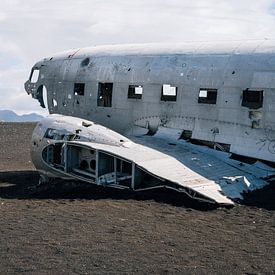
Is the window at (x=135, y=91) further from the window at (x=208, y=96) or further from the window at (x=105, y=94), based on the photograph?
the window at (x=208, y=96)

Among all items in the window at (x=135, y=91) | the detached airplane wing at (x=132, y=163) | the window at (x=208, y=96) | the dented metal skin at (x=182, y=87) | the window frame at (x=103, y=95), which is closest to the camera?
the detached airplane wing at (x=132, y=163)

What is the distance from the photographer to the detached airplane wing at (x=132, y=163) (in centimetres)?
1256

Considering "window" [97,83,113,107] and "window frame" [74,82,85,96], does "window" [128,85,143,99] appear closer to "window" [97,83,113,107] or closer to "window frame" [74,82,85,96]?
"window" [97,83,113,107]

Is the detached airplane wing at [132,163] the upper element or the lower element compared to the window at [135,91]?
lower

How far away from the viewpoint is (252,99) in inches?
555

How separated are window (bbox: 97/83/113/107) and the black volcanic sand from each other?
394cm

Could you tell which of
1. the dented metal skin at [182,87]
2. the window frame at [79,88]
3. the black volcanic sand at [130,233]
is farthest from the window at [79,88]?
the black volcanic sand at [130,233]

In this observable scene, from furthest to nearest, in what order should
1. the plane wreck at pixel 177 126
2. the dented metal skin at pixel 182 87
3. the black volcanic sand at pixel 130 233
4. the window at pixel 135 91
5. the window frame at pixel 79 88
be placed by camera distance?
the window frame at pixel 79 88 < the window at pixel 135 91 < the dented metal skin at pixel 182 87 < the plane wreck at pixel 177 126 < the black volcanic sand at pixel 130 233

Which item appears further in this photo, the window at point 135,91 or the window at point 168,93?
the window at point 135,91

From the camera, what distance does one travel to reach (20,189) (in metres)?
15.6

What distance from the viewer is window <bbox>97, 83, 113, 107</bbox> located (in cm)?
1766

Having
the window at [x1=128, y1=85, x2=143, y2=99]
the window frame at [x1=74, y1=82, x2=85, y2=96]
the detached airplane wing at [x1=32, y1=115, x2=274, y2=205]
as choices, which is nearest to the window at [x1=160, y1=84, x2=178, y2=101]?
the window at [x1=128, y1=85, x2=143, y2=99]

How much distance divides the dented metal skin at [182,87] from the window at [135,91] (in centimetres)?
10

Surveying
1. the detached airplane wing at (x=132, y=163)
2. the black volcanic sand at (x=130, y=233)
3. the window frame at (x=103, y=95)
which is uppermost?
the window frame at (x=103, y=95)
